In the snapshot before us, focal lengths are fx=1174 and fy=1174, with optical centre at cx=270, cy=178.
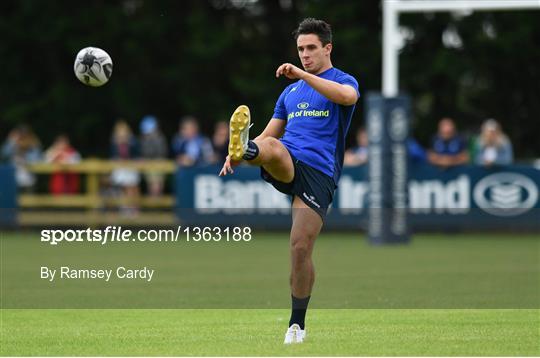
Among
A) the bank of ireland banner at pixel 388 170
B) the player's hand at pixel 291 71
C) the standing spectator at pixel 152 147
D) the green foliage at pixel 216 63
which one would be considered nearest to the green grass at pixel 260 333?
the player's hand at pixel 291 71

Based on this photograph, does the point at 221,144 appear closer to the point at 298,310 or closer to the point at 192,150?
the point at 192,150

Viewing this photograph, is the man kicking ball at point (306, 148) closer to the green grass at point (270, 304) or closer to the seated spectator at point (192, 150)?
the green grass at point (270, 304)

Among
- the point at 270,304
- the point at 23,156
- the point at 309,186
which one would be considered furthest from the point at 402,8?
the point at 309,186

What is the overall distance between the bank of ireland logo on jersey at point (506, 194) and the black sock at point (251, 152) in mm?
Result: 13470

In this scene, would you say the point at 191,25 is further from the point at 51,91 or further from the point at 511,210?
the point at 511,210

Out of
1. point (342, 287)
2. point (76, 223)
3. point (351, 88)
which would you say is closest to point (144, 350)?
point (351, 88)

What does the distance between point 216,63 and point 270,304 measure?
18537 mm

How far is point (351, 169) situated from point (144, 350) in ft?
44.7

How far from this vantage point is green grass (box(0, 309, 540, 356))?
25.2ft

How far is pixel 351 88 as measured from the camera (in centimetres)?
793

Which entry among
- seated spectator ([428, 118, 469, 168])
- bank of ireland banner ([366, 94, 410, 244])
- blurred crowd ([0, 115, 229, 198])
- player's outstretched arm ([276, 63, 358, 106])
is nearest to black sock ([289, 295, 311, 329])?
player's outstretched arm ([276, 63, 358, 106])

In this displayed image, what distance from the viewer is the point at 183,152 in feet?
73.3

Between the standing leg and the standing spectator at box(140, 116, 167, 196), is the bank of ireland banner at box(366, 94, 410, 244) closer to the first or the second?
the standing spectator at box(140, 116, 167, 196)

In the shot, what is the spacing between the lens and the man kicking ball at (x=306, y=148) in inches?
305
